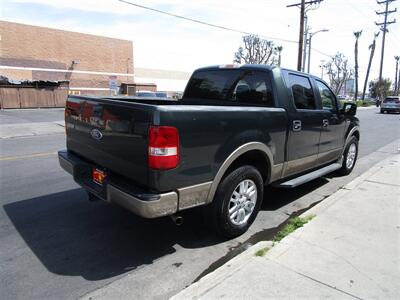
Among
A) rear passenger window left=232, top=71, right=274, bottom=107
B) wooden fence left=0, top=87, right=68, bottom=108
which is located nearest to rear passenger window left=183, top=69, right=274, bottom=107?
rear passenger window left=232, top=71, right=274, bottom=107

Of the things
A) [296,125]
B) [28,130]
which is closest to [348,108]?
[296,125]

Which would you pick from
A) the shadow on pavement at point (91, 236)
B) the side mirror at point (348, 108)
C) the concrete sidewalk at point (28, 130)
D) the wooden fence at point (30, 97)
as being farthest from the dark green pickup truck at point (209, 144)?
the wooden fence at point (30, 97)

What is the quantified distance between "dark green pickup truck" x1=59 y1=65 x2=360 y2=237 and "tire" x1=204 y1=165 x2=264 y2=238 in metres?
0.01

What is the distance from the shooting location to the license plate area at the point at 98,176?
3.45m

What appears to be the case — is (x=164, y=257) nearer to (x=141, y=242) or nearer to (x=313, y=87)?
(x=141, y=242)

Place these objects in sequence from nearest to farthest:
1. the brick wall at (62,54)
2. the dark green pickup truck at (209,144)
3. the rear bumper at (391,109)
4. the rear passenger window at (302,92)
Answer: the dark green pickup truck at (209,144) → the rear passenger window at (302,92) → the rear bumper at (391,109) → the brick wall at (62,54)

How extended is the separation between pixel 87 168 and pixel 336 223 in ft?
10.1

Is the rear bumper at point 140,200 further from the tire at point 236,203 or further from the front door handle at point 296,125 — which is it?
the front door handle at point 296,125

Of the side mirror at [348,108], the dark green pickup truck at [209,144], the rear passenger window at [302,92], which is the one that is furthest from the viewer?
the side mirror at [348,108]

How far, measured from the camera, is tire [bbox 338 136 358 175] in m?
6.56

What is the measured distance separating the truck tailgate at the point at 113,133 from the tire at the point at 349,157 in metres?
4.78

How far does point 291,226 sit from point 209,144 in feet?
5.16

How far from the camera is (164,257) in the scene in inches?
136

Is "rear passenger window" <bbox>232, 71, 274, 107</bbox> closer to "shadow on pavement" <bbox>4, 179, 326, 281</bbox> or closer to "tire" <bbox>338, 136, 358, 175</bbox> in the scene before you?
"shadow on pavement" <bbox>4, 179, 326, 281</bbox>
